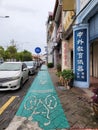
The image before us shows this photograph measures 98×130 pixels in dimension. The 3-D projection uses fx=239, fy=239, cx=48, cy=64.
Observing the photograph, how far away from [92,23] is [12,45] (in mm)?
74267

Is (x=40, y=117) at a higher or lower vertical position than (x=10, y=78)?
lower

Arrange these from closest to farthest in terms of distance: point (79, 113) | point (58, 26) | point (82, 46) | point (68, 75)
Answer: point (79, 113)
point (82, 46)
point (68, 75)
point (58, 26)

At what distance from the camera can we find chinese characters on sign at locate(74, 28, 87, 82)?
40.5ft

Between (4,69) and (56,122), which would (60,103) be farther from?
(4,69)

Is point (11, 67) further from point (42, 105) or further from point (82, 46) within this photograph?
point (42, 105)

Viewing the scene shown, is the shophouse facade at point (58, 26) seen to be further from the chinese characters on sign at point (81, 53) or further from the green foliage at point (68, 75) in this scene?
the green foliage at point (68, 75)

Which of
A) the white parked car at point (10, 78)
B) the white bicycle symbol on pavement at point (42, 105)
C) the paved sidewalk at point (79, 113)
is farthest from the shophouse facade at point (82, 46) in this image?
the white bicycle symbol on pavement at point (42, 105)

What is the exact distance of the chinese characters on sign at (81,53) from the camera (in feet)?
40.5

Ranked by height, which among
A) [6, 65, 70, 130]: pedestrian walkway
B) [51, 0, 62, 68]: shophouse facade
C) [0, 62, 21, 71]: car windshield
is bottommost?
[6, 65, 70, 130]: pedestrian walkway

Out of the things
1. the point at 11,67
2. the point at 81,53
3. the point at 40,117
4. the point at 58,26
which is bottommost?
the point at 40,117

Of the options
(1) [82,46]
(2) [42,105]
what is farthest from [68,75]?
(2) [42,105]

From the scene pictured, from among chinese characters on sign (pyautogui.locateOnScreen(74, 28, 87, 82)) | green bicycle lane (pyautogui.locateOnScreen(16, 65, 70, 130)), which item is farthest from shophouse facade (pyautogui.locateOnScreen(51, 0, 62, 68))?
green bicycle lane (pyautogui.locateOnScreen(16, 65, 70, 130))

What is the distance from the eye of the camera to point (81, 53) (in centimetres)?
1249

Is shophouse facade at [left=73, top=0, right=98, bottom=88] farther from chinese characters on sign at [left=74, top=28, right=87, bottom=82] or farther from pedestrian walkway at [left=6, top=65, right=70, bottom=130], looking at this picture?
pedestrian walkway at [left=6, top=65, right=70, bottom=130]
